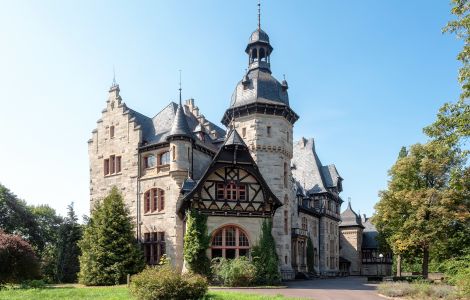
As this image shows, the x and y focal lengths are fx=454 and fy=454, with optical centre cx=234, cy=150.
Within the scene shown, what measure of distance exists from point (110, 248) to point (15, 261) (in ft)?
19.7

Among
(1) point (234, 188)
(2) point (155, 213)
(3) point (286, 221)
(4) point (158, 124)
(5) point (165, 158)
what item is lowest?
(3) point (286, 221)

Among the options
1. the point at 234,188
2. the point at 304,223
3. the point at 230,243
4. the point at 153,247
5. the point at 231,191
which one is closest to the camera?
the point at 230,243

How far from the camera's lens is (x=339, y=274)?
5844 centimetres

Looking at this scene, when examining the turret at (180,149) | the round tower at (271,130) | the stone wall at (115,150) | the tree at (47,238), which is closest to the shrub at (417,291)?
the round tower at (271,130)

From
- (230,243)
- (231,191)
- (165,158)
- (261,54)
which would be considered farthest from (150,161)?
(261,54)

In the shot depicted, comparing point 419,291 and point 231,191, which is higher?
point 231,191

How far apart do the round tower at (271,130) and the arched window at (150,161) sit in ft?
23.5

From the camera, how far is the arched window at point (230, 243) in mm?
31922

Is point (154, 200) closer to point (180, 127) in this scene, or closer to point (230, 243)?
point (180, 127)

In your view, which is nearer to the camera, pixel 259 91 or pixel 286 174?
pixel 259 91

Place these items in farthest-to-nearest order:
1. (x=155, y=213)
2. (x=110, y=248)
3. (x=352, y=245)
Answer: (x=352, y=245), (x=155, y=213), (x=110, y=248)

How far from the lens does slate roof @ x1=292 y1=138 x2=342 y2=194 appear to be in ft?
188

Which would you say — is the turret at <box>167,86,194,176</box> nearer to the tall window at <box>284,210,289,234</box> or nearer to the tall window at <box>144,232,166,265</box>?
the tall window at <box>144,232,166,265</box>

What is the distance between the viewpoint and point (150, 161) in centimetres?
3575
